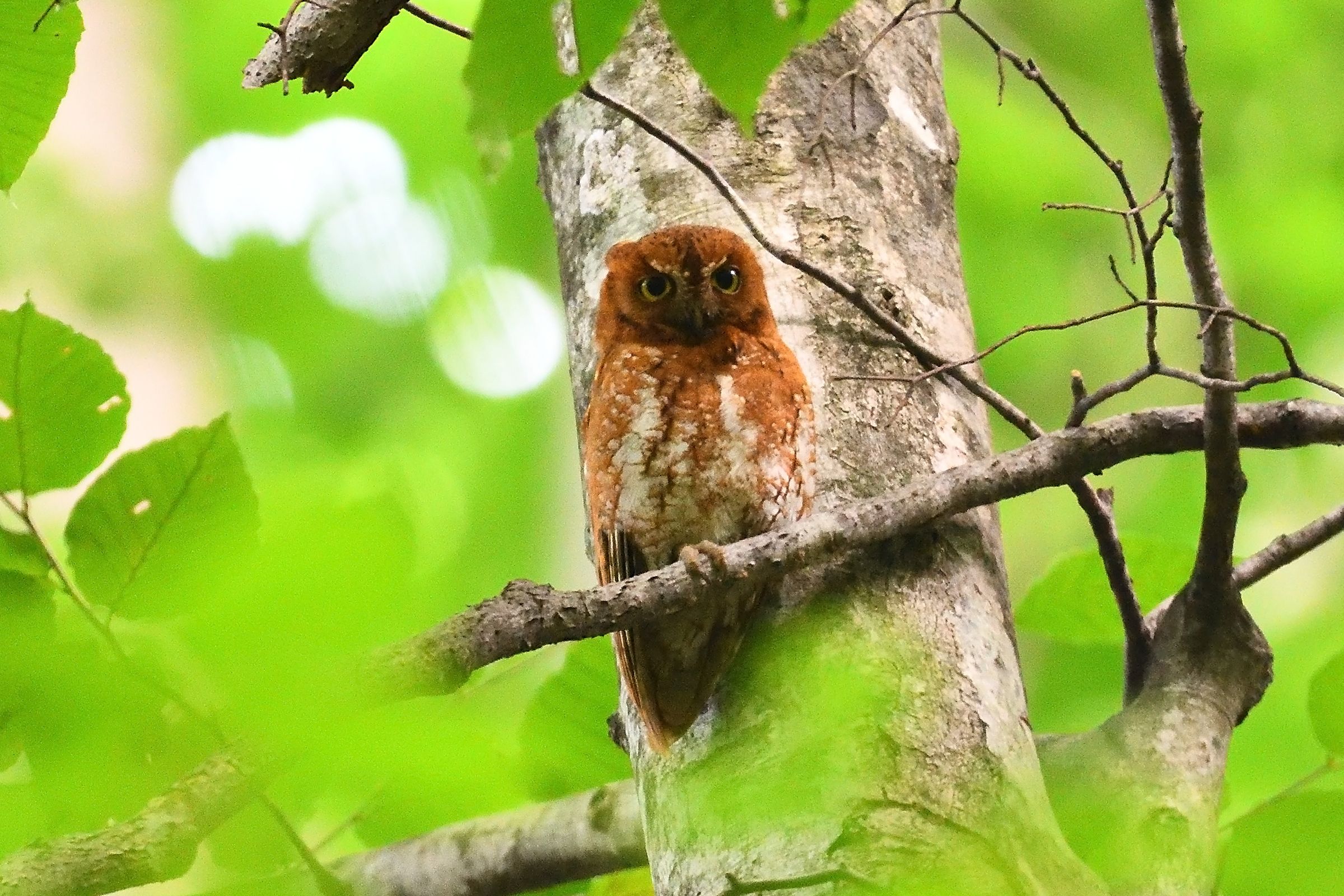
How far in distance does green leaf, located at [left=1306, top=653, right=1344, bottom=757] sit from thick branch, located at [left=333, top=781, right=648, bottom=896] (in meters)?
1.20

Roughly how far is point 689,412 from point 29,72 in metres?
1.25

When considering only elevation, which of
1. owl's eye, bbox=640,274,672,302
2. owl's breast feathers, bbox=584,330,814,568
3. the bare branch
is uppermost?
owl's eye, bbox=640,274,672,302

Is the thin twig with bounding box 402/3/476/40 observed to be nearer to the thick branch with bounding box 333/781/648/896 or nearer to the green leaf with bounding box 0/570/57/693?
the green leaf with bounding box 0/570/57/693

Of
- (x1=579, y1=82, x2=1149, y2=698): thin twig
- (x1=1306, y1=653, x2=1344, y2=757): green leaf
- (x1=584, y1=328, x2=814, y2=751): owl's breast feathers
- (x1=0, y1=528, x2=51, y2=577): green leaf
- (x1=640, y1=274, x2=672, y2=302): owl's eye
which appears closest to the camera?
(x1=0, y1=528, x2=51, y2=577): green leaf

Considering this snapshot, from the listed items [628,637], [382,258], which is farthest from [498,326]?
[628,637]

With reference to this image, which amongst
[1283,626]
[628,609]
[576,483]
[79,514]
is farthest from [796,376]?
[576,483]

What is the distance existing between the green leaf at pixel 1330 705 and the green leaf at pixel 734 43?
1120 millimetres

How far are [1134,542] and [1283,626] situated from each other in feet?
4.89

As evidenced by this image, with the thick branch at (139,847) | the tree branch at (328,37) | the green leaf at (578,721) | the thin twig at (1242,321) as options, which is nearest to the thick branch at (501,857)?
the green leaf at (578,721)

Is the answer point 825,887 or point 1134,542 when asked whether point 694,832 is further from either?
point 1134,542

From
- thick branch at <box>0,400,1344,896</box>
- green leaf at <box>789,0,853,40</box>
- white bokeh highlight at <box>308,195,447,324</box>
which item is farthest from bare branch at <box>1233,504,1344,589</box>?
white bokeh highlight at <box>308,195,447,324</box>

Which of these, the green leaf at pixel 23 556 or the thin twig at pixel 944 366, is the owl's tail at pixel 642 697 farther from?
the green leaf at pixel 23 556

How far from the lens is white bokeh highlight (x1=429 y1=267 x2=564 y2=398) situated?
4.09 m

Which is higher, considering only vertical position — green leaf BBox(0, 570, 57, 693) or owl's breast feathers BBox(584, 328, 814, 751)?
owl's breast feathers BBox(584, 328, 814, 751)
